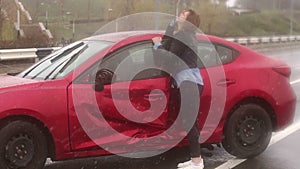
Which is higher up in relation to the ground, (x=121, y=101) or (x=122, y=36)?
(x=122, y=36)

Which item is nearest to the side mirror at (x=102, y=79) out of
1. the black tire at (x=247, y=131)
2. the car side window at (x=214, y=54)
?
Answer: the car side window at (x=214, y=54)

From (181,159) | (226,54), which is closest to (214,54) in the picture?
(226,54)

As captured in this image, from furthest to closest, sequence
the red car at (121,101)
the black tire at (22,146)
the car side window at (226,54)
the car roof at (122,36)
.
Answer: the car side window at (226,54) → the car roof at (122,36) → the red car at (121,101) → the black tire at (22,146)

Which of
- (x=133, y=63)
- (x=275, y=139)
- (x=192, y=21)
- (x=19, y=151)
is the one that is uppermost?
(x=192, y=21)

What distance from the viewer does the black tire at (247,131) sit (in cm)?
571

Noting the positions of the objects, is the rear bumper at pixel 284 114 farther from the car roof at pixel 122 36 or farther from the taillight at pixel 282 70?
the car roof at pixel 122 36

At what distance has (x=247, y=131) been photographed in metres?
5.82

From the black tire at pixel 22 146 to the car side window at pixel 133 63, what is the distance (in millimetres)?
967

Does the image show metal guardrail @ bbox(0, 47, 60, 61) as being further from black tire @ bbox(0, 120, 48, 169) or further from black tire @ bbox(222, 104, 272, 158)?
black tire @ bbox(0, 120, 48, 169)

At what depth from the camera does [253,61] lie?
5.94 meters

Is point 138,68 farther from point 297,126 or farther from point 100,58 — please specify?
point 297,126

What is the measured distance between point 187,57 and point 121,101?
2.78 feet

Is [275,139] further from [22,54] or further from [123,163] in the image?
[22,54]

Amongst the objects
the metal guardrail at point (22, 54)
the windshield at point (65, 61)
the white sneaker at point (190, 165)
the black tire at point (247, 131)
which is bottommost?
the metal guardrail at point (22, 54)
